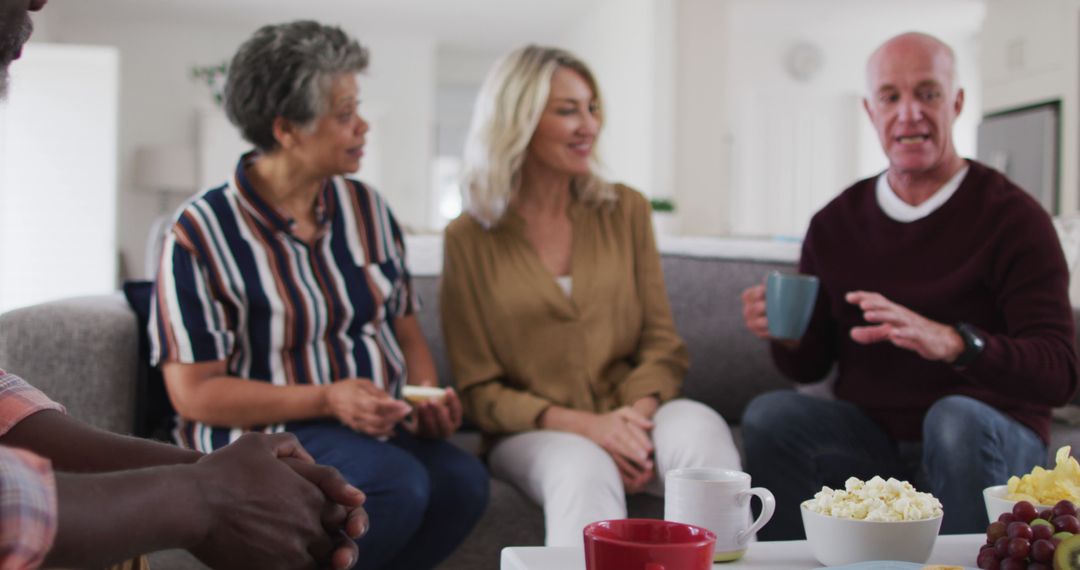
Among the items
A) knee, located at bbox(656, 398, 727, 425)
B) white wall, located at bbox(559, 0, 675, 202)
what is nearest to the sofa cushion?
knee, located at bbox(656, 398, 727, 425)

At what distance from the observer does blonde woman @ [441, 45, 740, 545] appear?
180cm

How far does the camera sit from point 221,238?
163 centimetres

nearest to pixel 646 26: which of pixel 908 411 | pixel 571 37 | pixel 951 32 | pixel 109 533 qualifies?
pixel 571 37

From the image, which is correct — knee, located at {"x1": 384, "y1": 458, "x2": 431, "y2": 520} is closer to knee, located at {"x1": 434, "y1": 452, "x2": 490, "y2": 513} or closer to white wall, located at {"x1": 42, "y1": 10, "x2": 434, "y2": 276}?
knee, located at {"x1": 434, "y1": 452, "x2": 490, "y2": 513}

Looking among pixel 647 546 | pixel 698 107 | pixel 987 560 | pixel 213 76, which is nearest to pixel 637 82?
pixel 698 107

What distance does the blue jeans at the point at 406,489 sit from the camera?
1.50m

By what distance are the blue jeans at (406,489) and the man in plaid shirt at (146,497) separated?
54 centimetres

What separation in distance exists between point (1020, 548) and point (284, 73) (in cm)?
132

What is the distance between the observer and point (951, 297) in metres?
1.73

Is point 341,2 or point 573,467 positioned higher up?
point 341,2

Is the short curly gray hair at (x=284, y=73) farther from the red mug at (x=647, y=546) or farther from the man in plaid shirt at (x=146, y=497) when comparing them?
the red mug at (x=647, y=546)

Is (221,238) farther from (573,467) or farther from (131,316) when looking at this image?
(573,467)

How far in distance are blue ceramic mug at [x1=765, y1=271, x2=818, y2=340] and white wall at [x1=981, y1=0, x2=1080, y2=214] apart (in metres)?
5.36

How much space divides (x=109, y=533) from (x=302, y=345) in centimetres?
102
